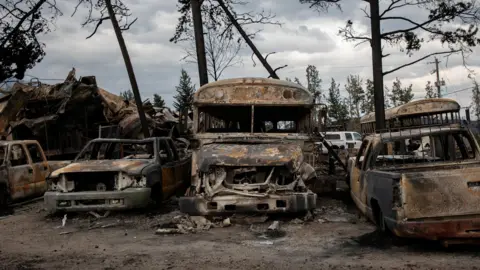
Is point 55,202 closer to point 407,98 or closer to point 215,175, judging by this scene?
point 215,175

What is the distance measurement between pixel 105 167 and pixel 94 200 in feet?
2.02

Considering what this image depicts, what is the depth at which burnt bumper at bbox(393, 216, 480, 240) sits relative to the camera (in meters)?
5.36

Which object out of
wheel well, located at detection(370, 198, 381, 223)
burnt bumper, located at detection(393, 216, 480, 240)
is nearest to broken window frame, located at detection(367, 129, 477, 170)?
wheel well, located at detection(370, 198, 381, 223)

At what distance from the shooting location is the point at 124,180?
344 inches

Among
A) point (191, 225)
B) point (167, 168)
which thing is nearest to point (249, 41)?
point (167, 168)

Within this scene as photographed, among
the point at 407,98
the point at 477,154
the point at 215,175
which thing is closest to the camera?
the point at 477,154

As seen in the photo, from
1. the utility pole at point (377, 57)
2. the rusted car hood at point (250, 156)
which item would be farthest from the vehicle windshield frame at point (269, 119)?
the utility pole at point (377, 57)

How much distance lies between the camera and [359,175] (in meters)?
8.04

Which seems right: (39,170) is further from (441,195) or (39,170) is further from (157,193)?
(441,195)

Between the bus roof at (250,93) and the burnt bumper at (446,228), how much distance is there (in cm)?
422

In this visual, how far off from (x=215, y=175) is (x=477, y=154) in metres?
3.92

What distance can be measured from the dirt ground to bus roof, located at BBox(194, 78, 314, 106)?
2.19 meters

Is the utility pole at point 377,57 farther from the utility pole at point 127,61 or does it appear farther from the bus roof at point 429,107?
the utility pole at point 127,61

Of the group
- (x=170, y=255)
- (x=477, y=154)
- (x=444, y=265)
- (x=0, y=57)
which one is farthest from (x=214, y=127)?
(x=0, y=57)
